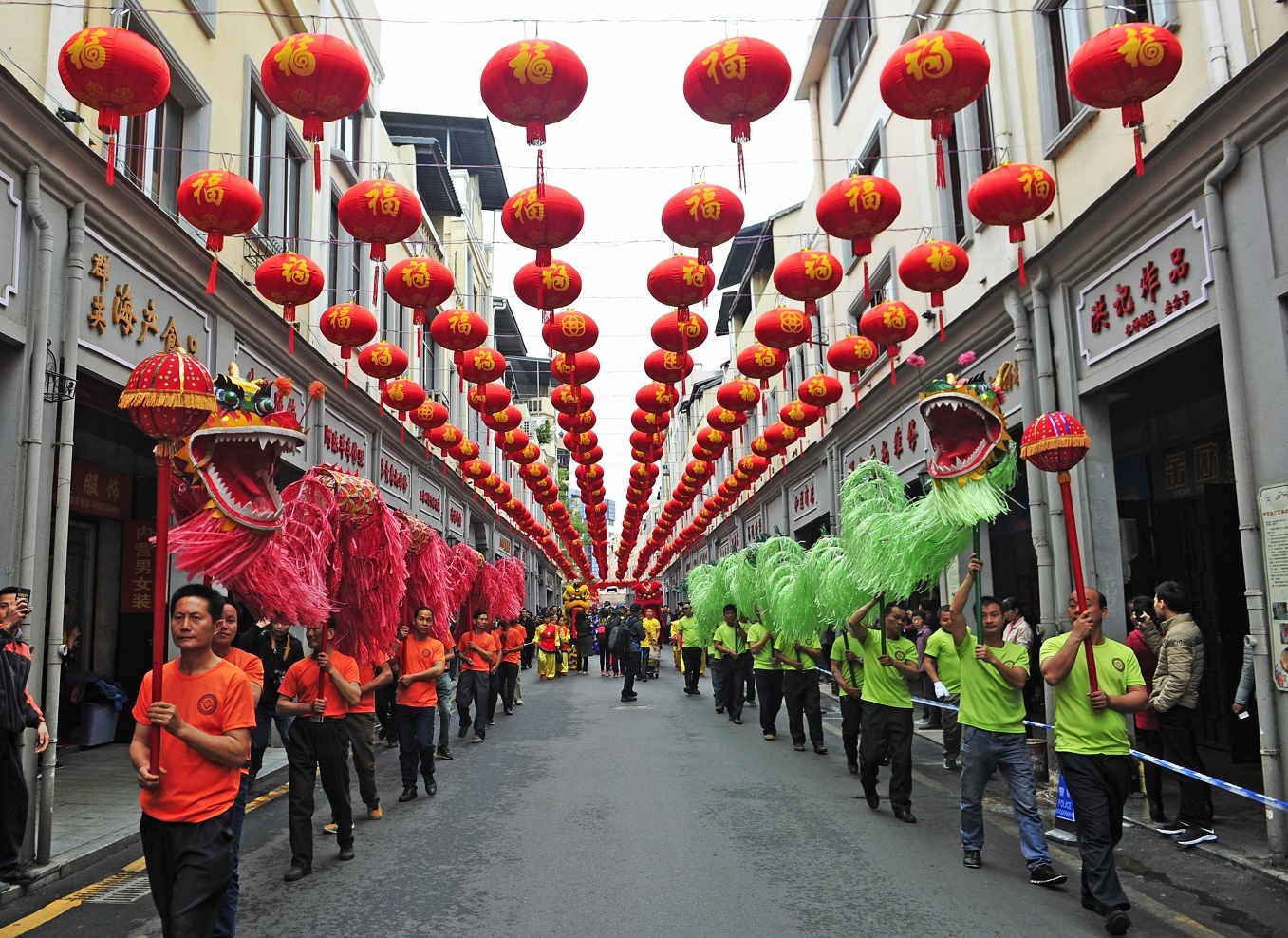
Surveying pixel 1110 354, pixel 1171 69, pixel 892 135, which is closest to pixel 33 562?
pixel 1171 69

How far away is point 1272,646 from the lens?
6.48 meters

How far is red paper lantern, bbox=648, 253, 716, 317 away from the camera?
954cm

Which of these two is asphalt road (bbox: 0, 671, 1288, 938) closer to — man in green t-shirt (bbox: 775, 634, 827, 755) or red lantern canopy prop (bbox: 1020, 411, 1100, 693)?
man in green t-shirt (bbox: 775, 634, 827, 755)

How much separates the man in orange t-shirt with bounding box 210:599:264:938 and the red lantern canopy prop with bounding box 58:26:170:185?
338 cm

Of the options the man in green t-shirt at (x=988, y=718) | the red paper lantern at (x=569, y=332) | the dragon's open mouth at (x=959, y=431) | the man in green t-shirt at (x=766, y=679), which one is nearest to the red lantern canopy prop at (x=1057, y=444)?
the dragon's open mouth at (x=959, y=431)

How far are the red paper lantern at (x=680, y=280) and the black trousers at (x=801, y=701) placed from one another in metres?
4.79

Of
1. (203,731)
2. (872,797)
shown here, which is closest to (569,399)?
(872,797)

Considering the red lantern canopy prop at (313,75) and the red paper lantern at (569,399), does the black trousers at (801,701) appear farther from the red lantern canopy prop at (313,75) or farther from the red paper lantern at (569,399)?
the red lantern canopy prop at (313,75)

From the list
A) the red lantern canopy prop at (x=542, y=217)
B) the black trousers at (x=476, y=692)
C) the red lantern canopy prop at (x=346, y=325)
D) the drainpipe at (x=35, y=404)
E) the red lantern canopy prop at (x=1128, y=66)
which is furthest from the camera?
the black trousers at (x=476, y=692)

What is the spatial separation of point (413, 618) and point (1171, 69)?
23.5 ft

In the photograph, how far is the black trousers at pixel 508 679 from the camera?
50.8 ft

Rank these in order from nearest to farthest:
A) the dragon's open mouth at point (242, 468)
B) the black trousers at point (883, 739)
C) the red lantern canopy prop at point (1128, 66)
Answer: the dragon's open mouth at point (242, 468), the red lantern canopy prop at point (1128, 66), the black trousers at point (883, 739)

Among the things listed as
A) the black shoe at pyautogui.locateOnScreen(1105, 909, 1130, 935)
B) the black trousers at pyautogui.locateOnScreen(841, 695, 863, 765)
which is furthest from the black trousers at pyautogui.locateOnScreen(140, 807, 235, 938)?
the black trousers at pyautogui.locateOnScreen(841, 695, 863, 765)

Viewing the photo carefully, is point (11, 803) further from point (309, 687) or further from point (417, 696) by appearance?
point (417, 696)
